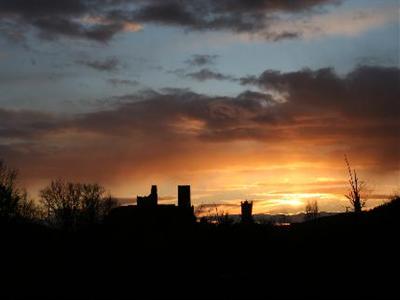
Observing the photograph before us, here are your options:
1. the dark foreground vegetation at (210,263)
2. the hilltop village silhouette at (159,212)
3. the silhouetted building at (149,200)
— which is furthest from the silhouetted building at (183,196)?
the dark foreground vegetation at (210,263)

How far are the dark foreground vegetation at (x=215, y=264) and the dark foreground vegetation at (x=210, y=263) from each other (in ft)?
0.14

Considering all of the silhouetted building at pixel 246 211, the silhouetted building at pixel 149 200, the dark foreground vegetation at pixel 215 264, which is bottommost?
the dark foreground vegetation at pixel 215 264

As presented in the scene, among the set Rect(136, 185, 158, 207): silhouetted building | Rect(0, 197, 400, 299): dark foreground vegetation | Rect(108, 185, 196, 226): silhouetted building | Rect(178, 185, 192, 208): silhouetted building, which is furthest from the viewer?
Rect(178, 185, 192, 208): silhouetted building

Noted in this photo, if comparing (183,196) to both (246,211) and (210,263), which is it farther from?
(210,263)

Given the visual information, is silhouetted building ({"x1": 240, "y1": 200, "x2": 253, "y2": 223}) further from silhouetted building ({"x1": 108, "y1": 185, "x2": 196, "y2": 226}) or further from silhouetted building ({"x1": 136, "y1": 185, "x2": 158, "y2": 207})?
silhouetted building ({"x1": 136, "y1": 185, "x2": 158, "y2": 207})

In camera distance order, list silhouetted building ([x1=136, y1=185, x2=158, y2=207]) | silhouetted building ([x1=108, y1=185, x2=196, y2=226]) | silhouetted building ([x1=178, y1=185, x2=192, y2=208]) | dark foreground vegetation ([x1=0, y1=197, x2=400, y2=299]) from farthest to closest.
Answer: silhouetted building ([x1=178, y1=185, x2=192, y2=208])
silhouetted building ([x1=136, y1=185, x2=158, y2=207])
silhouetted building ([x1=108, y1=185, x2=196, y2=226])
dark foreground vegetation ([x1=0, y1=197, x2=400, y2=299])

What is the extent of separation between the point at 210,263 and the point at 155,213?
10805 millimetres

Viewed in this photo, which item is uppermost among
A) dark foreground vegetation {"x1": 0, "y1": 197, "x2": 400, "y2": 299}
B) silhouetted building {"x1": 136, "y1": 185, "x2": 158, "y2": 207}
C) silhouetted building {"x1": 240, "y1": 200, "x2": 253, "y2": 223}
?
silhouetted building {"x1": 136, "y1": 185, "x2": 158, "y2": 207}

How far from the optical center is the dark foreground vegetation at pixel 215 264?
69.1 feet

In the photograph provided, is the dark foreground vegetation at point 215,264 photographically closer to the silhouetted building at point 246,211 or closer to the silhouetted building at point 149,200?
the silhouetted building at point 149,200

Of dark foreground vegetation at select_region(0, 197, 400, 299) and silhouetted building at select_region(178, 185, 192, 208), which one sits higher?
silhouetted building at select_region(178, 185, 192, 208)

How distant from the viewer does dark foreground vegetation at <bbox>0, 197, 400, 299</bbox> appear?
21048mm

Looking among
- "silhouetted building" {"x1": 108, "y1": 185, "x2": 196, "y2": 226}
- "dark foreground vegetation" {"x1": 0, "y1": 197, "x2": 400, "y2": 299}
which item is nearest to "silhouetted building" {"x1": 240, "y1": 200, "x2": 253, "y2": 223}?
"silhouetted building" {"x1": 108, "y1": 185, "x2": 196, "y2": 226}

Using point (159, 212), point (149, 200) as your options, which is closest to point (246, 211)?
point (159, 212)
